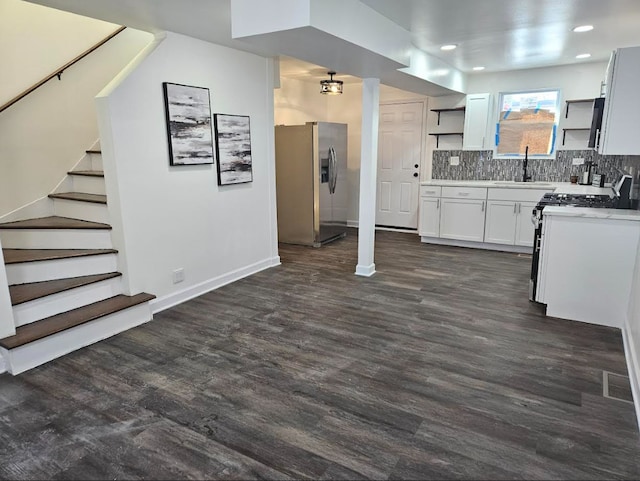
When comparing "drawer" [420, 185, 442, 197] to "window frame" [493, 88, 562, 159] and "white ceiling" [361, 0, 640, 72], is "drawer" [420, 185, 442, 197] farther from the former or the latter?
"white ceiling" [361, 0, 640, 72]

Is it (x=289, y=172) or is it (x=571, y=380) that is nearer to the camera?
(x=571, y=380)

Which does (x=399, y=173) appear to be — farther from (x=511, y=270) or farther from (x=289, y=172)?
(x=511, y=270)

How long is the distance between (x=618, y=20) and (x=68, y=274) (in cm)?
496

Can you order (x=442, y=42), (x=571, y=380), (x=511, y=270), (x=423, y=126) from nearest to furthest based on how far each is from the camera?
(x=571, y=380)
(x=442, y=42)
(x=511, y=270)
(x=423, y=126)

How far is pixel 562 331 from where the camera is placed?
3.25 metres

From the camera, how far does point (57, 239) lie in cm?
349

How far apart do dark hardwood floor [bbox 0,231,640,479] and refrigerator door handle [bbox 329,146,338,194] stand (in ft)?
8.86

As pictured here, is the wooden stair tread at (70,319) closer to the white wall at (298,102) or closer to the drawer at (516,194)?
the white wall at (298,102)

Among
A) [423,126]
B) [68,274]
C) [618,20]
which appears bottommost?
[68,274]

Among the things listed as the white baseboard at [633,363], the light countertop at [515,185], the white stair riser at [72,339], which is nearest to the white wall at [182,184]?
the white stair riser at [72,339]

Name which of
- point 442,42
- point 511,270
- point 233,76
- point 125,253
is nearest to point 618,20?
point 442,42

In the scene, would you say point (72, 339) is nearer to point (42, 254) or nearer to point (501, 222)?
point (42, 254)

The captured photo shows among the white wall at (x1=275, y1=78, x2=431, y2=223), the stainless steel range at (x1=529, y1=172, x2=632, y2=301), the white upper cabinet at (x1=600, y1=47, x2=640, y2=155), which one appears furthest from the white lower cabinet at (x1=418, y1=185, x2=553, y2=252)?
the white upper cabinet at (x1=600, y1=47, x2=640, y2=155)

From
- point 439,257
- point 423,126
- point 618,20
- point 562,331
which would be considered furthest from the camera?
point 423,126
